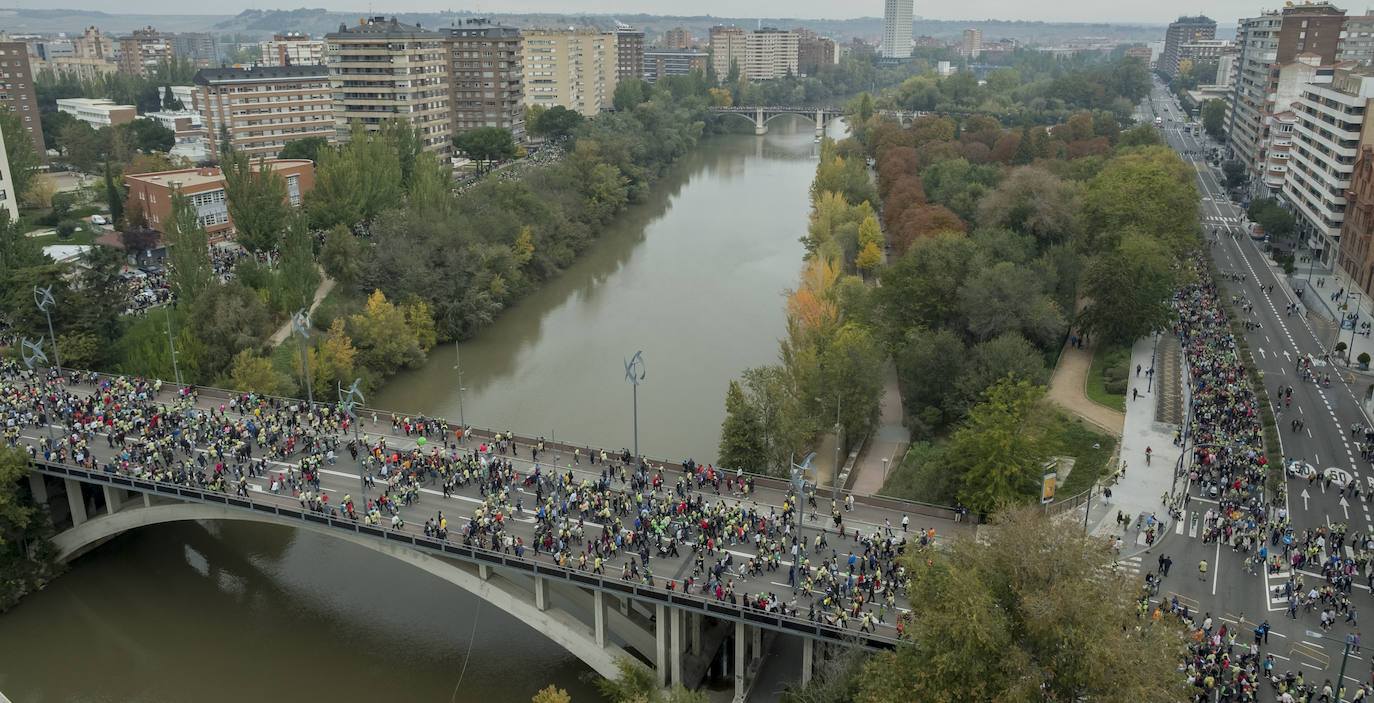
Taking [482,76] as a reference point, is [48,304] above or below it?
below

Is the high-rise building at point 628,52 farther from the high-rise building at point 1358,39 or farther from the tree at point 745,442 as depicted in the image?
the tree at point 745,442

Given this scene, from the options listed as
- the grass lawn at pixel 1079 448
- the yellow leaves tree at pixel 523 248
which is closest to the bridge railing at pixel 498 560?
the grass lawn at pixel 1079 448

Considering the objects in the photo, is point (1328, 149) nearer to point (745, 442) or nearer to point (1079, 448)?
point (1079, 448)

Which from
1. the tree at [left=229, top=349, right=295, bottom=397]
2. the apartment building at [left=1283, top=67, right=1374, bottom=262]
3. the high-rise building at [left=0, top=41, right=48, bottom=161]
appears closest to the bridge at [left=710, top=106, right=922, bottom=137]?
the apartment building at [left=1283, top=67, right=1374, bottom=262]

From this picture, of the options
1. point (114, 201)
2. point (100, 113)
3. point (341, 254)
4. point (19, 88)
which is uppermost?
A: point (19, 88)

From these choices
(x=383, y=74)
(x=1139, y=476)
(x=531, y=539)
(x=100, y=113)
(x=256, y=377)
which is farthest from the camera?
(x=100, y=113)

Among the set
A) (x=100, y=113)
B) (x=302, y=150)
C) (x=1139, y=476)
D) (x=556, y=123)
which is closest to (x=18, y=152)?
(x=302, y=150)

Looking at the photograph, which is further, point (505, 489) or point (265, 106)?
point (265, 106)
